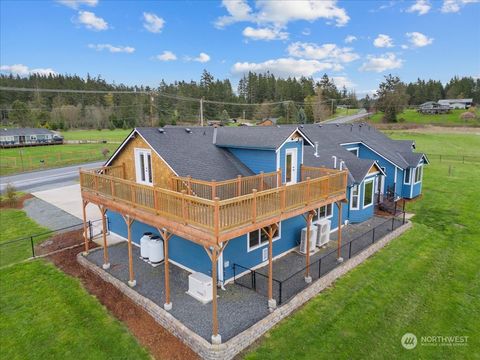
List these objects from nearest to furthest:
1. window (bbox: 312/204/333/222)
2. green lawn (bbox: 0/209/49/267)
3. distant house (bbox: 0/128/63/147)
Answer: green lawn (bbox: 0/209/49/267), window (bbox: 312/204/333/222), distant house (bbox: 0/128/63/147)

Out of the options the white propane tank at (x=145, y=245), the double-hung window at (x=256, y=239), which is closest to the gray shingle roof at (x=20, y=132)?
the white propane tank at (x=145, y=245)

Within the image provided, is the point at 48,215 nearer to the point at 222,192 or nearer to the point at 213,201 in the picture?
the point at 222,192

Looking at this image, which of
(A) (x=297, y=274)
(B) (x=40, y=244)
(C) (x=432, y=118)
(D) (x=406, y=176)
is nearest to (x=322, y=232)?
(A) (x=297, y=274)

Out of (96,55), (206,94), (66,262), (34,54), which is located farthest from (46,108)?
(66,262)

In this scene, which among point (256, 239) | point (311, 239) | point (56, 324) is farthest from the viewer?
point (311, 239)

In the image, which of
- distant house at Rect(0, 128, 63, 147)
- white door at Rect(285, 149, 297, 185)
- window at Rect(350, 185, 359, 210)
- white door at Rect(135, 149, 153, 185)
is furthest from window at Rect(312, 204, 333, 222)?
distant house at Rect(0, 128, 63, 147)

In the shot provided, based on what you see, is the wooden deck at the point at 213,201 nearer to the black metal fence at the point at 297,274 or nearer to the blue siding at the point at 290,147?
the blue siding at the point at 290,147

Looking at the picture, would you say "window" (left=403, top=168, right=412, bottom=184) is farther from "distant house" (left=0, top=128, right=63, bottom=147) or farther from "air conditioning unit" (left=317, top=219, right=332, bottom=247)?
"distant house" (left=0, top=128, right=63, bottom=147)
